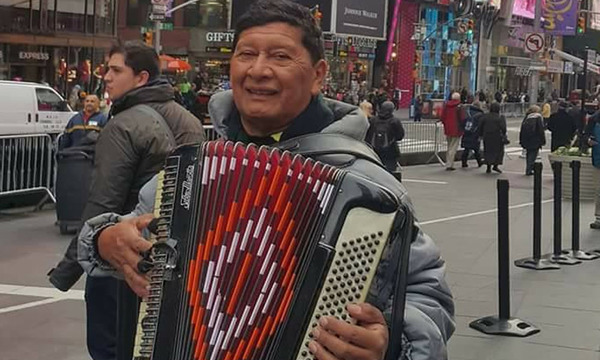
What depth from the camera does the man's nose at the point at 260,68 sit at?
2.35 metres

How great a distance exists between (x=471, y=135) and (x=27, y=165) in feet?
38.3

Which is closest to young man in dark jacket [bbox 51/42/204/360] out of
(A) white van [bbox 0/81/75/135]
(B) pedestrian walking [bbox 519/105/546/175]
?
(A) white van [bbox 0/81/75/135]

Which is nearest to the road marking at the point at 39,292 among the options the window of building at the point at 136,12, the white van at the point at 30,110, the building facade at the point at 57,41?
the white van at the point at 30,110

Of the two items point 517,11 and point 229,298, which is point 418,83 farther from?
point 229,298

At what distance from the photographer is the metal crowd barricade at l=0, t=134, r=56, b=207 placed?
39.7ft

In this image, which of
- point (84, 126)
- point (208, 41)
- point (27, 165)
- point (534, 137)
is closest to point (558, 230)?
point (84, 126)

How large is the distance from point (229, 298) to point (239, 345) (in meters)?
0.10

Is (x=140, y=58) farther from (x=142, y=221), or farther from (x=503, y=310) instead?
(x=503, y=310)

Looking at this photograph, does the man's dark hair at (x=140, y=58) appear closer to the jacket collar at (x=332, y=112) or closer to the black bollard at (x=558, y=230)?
the jacket collar at (x=332, y=112)

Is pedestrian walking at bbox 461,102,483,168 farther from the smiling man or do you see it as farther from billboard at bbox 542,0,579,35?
the smiling man

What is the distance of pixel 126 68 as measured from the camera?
448 cm

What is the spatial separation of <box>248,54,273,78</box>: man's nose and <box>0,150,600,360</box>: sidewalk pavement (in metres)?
4.21

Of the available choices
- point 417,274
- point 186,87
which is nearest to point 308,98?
point 417,274

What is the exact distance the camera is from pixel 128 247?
2.38 m
